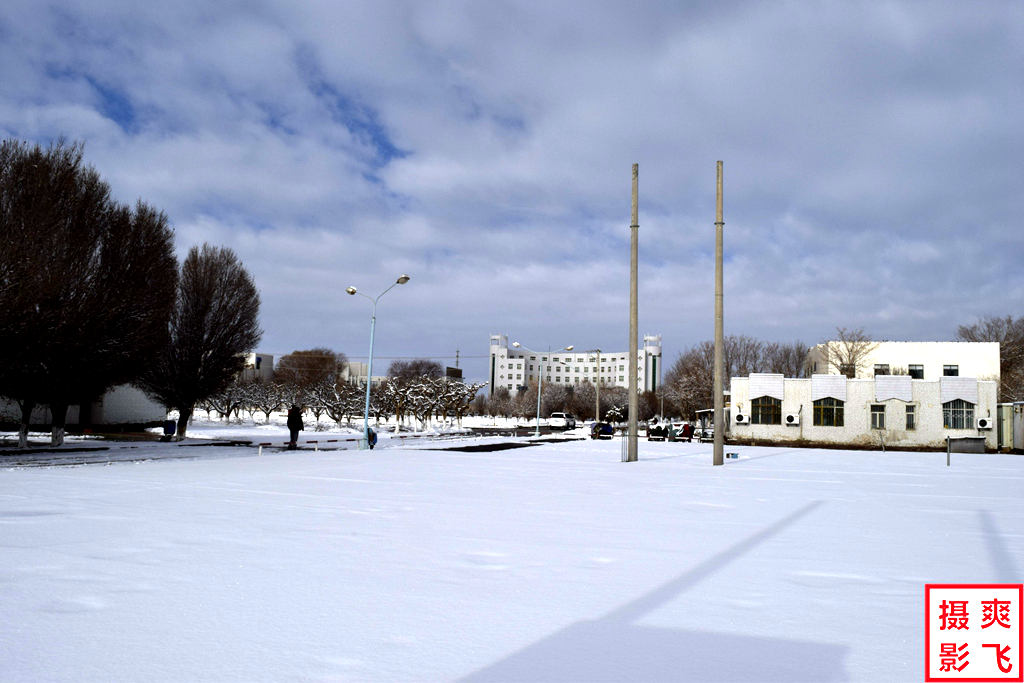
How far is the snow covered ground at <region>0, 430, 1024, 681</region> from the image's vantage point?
450cm

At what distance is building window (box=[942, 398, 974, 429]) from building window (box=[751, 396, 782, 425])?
9.91 m

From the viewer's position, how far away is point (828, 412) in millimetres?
45812

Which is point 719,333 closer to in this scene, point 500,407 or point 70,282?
point 70,282

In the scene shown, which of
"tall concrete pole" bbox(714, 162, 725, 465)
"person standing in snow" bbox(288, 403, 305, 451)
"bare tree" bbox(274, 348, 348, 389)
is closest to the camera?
"tall concrete pole" bbox(714, 162, 725, 465)

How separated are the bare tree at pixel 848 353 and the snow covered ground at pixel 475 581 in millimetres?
64965

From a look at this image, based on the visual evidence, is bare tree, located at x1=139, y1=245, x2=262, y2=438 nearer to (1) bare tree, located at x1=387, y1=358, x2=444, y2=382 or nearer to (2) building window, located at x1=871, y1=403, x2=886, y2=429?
(2) building window, located at x1=871, y1=403, x2=886, y2=429

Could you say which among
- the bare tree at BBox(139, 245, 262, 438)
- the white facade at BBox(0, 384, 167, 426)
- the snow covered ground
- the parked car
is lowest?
the parked car

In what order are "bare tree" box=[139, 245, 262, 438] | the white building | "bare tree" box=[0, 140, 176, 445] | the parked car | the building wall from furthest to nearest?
the white building, the parked car, the building wall, "bare tree" box=[139, 245, 262, 438], "bare tree" box=[0, 140, 176, 445]

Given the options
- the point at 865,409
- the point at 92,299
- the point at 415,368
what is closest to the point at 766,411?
the point at 865,409

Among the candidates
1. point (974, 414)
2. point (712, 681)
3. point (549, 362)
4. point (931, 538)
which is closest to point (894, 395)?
point (974, 414)

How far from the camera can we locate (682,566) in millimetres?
7406

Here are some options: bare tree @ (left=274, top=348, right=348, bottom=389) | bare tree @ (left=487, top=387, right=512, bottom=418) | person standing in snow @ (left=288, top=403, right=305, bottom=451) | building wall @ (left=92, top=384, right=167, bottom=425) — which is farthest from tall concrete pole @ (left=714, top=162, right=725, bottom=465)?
bare tree @ (left=274, top=348, right=348, bottom=389)

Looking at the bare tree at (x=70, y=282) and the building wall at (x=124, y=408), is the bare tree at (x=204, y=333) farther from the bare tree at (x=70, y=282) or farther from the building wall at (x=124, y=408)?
the building wall at (x=124, y=408)

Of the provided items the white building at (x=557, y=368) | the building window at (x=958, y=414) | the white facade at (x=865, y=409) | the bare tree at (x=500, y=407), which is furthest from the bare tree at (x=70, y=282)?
the white building at (x=557, y=368)
